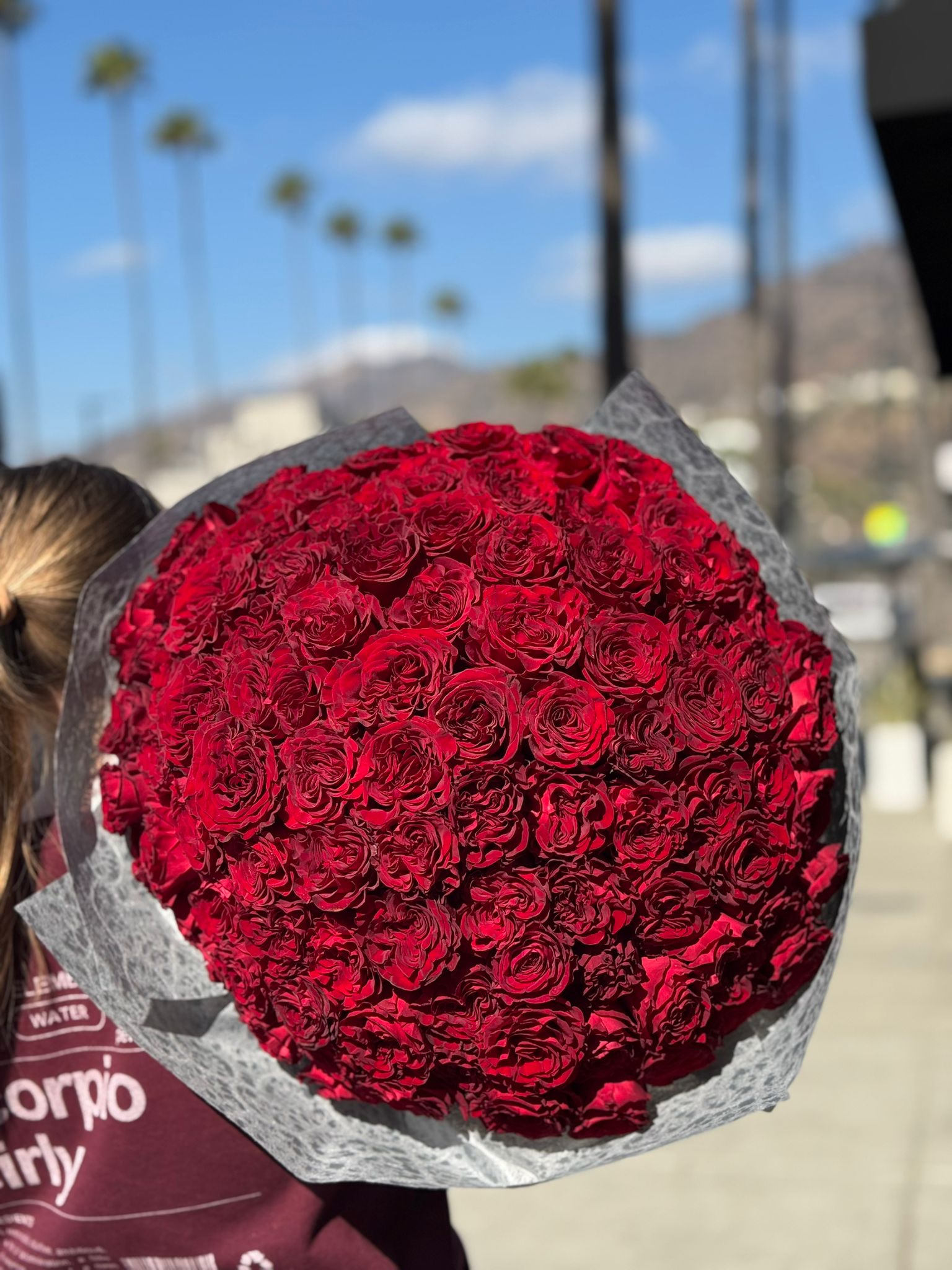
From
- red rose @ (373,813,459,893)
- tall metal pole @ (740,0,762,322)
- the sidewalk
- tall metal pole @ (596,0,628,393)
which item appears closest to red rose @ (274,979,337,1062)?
red rose @ (373,813,459,893)

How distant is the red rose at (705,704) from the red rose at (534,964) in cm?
24

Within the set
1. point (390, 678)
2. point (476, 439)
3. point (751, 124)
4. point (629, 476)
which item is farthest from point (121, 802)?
point (751, 124)

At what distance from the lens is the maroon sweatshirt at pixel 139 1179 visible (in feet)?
5.45

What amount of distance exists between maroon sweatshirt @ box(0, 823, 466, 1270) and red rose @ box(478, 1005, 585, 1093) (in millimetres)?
354

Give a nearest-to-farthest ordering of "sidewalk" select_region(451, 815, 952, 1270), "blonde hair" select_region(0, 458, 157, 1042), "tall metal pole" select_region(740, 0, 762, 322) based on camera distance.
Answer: "blonde hair" select_region(0, 458, 157, 1042) → "sidewalk" select_region(451, 815, 952, 1270) → "tall metal pole" select_region(740, 0, 762, 322)

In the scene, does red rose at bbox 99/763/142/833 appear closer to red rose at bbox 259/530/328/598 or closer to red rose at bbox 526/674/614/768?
red rose at bbox 259/530/328/598

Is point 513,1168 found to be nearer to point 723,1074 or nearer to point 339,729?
point 723,1074

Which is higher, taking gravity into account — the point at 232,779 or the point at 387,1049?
the point at 232,779

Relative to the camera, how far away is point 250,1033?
5.21 feet

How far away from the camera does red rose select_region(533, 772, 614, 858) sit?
4.54ft

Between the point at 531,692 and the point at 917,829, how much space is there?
8.88 meters

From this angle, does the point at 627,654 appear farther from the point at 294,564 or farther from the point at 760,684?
the point at 294,564

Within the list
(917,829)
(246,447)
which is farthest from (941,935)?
(246,447)

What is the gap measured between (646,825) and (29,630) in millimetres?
776
